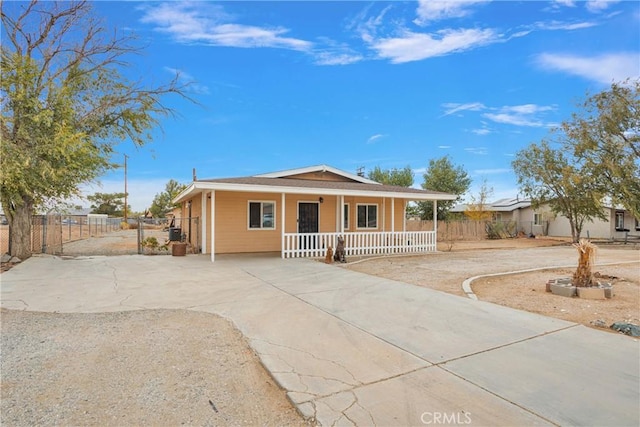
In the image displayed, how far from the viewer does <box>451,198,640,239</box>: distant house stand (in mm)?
28803

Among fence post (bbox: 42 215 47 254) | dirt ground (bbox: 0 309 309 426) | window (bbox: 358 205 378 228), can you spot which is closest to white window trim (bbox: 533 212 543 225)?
window (bbox: 358 205 378 228)

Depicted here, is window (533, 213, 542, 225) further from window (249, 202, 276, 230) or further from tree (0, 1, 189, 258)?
tree (0, 1, 189, 258)

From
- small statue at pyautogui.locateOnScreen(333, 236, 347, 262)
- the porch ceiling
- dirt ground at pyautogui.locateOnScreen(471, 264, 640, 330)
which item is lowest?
dirt ground at pyautogui.locateOnScreen(471, 264, 640, 330)

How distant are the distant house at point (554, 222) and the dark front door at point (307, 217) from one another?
21.4 meters

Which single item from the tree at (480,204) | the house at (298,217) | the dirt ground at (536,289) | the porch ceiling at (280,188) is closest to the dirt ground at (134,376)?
the dirt ground at (536,289)

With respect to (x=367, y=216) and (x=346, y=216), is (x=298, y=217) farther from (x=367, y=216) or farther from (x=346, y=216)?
(x=367, y=216)

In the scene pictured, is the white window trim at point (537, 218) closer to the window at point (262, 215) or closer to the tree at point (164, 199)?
the window at point (262, 215)

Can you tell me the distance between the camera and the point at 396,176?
3247 cm

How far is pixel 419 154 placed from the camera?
31406mm

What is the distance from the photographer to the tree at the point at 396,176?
3194 centimetres

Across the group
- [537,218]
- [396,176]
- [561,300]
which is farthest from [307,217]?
[537,218]

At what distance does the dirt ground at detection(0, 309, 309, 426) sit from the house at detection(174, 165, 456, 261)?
7.24 m

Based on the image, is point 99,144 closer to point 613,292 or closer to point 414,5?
point 414,5

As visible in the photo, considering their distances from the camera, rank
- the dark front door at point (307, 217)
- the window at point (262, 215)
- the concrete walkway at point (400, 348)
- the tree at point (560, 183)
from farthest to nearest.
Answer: the tree at point (560, 183), the dark front door at point (307, 217), the window at point (262, 215), the concrete walkway at point (400, 348)
